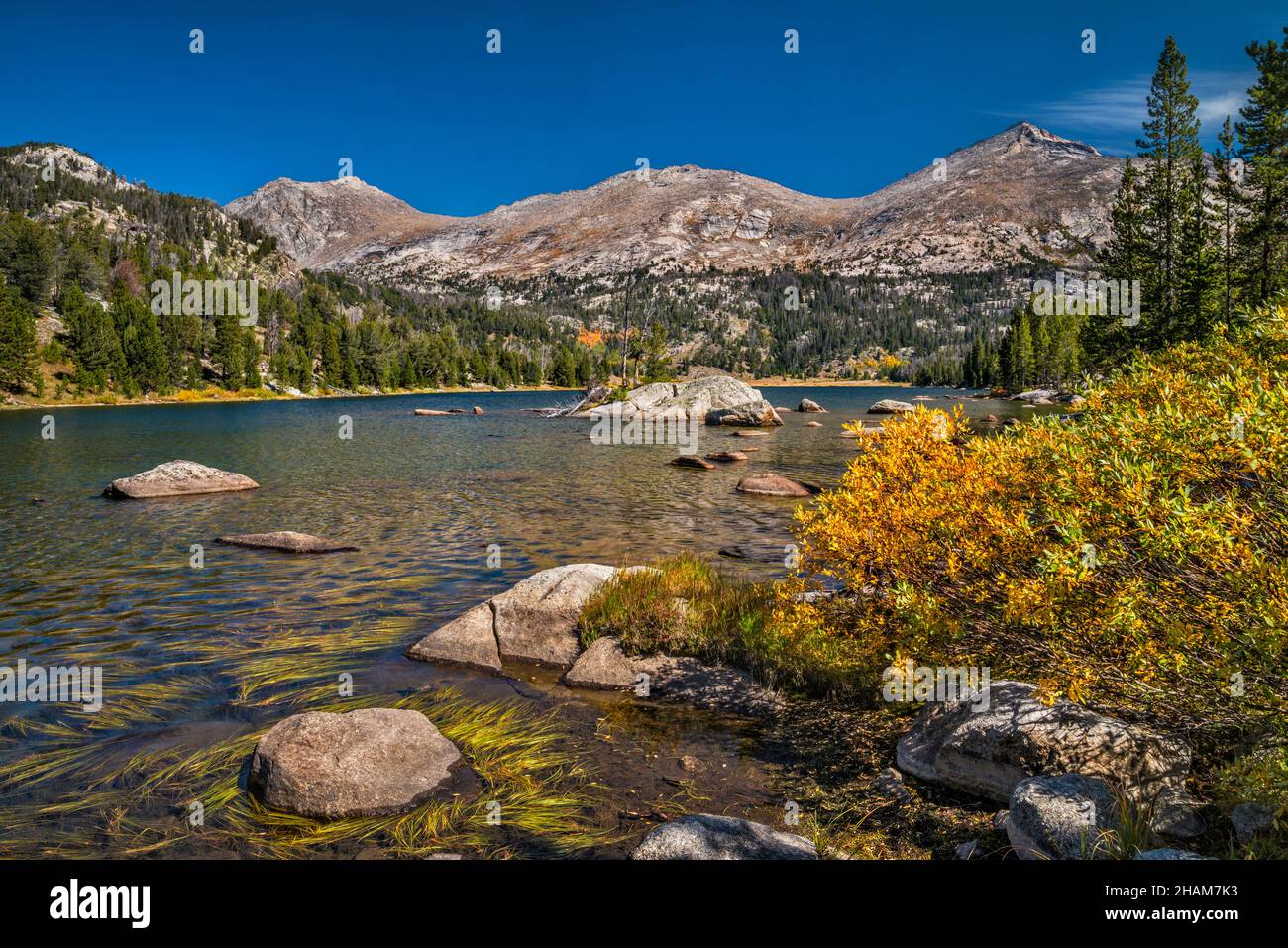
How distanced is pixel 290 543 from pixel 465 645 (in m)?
10.4

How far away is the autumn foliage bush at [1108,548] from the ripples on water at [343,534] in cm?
312

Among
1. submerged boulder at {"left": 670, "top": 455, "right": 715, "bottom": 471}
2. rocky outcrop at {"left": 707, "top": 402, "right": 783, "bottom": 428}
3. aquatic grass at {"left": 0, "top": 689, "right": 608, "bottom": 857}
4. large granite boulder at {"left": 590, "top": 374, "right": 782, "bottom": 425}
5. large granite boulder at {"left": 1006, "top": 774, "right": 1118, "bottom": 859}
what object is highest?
large granite boulder at {"left": 590, "top": 374, "right": 782, "bottom": 425}

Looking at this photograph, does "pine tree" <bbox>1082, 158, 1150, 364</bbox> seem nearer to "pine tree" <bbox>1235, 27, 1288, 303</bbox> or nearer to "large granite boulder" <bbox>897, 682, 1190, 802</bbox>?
"pine tree" <bbox>1235, 27, 1288, 303</bbox>

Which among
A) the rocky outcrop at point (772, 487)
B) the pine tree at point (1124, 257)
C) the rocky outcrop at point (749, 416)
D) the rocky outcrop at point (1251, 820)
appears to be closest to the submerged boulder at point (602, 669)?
the rocky outcrop at point (1251, 820)

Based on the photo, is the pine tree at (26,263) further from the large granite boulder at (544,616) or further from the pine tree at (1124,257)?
the pine tree at (1124,257)


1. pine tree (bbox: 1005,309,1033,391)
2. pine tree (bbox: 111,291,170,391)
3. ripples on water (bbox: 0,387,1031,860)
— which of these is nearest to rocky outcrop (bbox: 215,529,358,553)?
ripples on water (bbox: 0,387,1031,860)

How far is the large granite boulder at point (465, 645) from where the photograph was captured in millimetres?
12031

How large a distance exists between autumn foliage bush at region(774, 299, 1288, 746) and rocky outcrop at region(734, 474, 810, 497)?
20.8 m

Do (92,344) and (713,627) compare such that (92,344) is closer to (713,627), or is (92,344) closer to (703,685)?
(713,627)

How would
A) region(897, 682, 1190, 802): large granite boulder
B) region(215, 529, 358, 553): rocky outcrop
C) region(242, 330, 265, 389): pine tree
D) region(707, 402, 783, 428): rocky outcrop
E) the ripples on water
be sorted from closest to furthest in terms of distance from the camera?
region(897, 682, 1190, 802): large granite boulder < the ripples on water < region(215, 529, 358, 553): rocky outcrop < region(707, 402, 783, 428): rocky outcrop < region(242, 330, 265, 389): pine tree

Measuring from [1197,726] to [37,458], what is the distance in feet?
176

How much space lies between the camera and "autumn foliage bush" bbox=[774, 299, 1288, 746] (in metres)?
5.70

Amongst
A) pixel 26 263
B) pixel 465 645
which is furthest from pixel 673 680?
pixel 26 263
